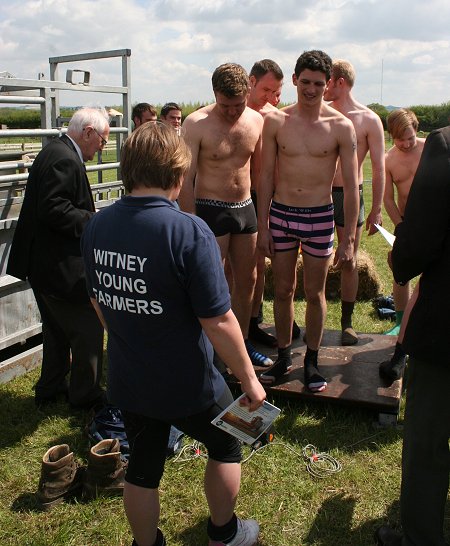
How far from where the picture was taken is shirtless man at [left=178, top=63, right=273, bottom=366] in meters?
4.18

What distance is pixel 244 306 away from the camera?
462 cm

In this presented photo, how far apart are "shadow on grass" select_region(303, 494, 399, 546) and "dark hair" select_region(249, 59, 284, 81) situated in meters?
3.61

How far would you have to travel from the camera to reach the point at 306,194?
164 inches

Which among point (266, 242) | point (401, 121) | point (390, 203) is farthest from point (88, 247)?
point (390, 203)

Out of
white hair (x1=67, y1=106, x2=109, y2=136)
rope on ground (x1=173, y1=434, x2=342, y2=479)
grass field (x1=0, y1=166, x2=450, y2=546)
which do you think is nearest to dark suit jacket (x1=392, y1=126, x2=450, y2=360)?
grass field (x1=0, y1=166, x2=450, y2=546)

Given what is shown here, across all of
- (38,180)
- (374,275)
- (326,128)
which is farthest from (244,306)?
(374,275)

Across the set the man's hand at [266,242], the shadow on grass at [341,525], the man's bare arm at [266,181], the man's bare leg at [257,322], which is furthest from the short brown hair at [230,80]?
the shadow on grass at [341,525]

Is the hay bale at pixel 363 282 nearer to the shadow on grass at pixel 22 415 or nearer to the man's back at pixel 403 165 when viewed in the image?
the man's back at pixel 403 165

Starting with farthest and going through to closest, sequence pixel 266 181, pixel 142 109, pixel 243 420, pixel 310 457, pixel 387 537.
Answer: pixel 142 109
pixel 266 181
pixel 310 457
pixel 387 537
pixel 243 420

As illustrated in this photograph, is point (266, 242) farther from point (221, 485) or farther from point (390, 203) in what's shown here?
point (221, 485)

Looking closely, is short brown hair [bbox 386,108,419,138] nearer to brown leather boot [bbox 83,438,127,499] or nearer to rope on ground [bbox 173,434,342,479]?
rope on ground [bbox 173,434,342,479]

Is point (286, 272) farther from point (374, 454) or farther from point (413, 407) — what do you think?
point (413, 407)

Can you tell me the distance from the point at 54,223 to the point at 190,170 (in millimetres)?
1106

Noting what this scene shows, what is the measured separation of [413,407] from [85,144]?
265 centimetres
